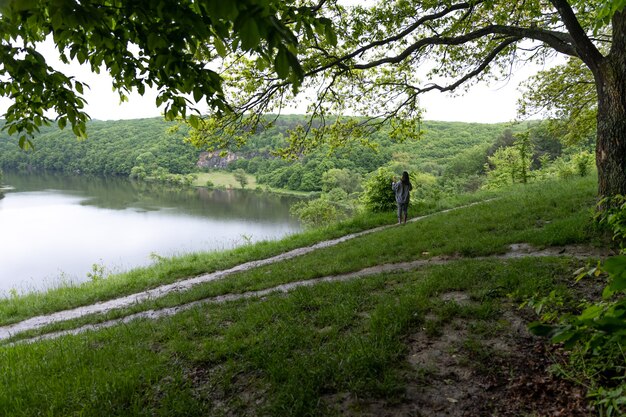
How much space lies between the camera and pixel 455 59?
34.9 ft

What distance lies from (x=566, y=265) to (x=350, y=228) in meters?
9.86

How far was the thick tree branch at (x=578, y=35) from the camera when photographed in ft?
22.7

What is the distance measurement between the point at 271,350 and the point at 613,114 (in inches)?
291

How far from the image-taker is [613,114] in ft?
22.0

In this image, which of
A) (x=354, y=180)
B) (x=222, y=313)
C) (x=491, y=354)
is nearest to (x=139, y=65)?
(x=222, y=313)

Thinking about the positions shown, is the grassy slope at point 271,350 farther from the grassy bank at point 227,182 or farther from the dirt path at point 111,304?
the grassy bank at point 227,182

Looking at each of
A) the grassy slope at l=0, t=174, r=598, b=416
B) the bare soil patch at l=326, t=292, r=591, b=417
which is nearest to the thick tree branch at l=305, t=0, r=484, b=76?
the grassy slope at l=0, t=174, r=598, b=416

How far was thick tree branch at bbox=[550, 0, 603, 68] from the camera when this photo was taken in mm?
6922

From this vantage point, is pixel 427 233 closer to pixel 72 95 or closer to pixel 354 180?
pixel 72 95

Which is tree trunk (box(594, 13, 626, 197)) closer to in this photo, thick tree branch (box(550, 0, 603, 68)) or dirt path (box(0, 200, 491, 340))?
thick tree branch (box(550, 0, 603, 68))

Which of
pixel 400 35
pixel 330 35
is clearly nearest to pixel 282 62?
pixel 330 35

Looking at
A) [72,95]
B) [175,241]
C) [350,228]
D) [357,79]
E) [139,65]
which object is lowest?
[175,241]

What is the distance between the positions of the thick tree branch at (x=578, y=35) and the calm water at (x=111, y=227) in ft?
45.2

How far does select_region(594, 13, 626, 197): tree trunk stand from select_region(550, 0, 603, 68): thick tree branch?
188 mm
